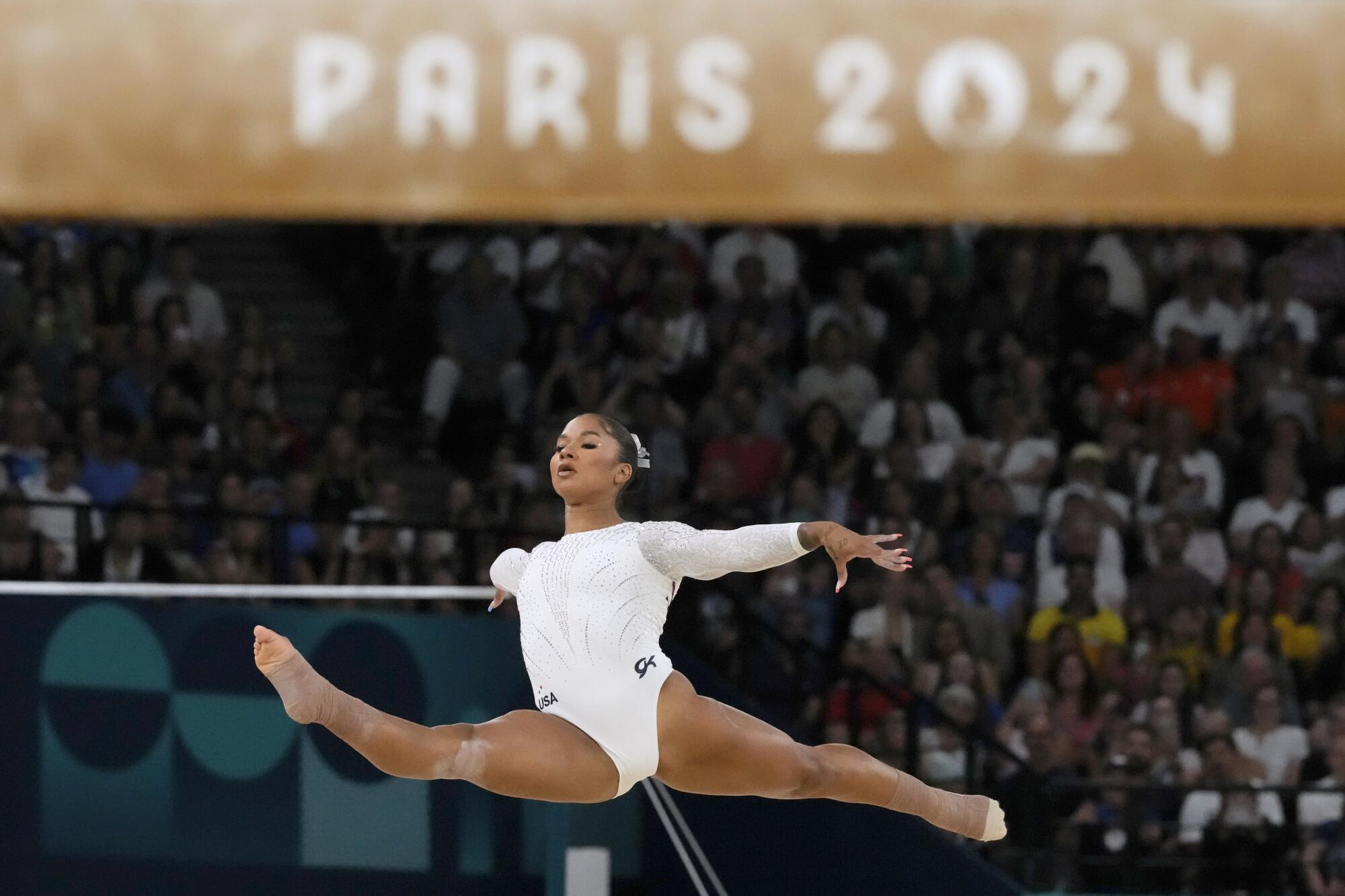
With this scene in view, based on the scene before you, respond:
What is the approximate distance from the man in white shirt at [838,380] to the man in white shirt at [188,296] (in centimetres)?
296

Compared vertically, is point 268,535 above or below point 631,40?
below

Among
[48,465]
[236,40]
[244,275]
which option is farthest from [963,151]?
[244,275]

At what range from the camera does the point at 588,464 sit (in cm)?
571

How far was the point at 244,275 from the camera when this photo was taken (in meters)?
11.6

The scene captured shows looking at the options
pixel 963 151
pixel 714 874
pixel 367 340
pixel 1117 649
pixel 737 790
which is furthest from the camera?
pixel 367 340

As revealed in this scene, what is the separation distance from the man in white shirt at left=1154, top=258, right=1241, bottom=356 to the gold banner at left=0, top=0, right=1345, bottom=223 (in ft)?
10.3

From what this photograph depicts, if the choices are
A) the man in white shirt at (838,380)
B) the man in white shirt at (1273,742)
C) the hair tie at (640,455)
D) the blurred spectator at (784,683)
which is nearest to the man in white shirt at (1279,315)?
the man in white shirt at (838,380)

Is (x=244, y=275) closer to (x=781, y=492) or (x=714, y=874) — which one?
(x=781, y=492)

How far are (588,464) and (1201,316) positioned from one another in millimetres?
5656

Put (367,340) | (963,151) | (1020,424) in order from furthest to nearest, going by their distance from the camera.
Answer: (367,340), (1020,424), (963,151)

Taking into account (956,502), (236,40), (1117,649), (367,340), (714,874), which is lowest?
(714,874)

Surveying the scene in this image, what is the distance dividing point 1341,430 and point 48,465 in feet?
20.1

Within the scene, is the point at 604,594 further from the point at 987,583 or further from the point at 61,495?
the point at 61,495

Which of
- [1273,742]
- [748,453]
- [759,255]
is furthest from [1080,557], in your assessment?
[759,255]
